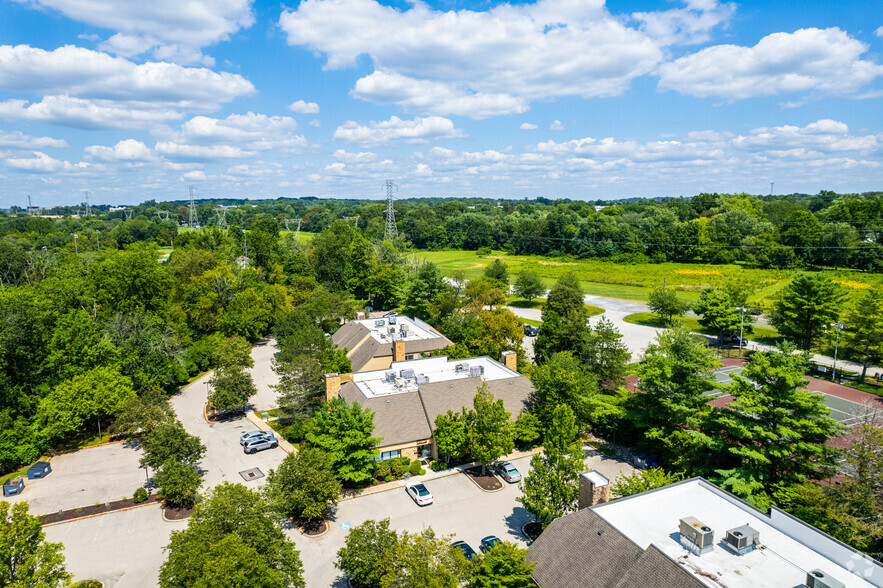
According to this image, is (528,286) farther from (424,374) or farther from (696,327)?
(424,374)

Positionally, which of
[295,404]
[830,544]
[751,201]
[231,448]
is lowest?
[231,448]

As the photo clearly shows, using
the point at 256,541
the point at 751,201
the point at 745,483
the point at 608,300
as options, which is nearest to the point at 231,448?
the point at 256,541

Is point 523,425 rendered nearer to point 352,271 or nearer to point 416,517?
point 416,517

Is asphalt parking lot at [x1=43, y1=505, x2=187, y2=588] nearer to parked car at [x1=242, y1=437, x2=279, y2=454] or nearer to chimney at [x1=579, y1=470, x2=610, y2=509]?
parked car at [x1=242, y1=437, x2=279, y2=454]

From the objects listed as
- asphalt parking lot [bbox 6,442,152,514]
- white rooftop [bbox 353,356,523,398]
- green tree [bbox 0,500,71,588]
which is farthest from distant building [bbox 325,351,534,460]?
green tree [bbox 0,500,71,588]

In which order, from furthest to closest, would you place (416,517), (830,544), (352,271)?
(352,271)
(416,517)
(830,544)

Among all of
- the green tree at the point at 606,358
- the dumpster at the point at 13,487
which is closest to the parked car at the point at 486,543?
the green tree at the point at 606,358

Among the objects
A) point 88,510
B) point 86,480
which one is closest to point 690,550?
point 88,510
